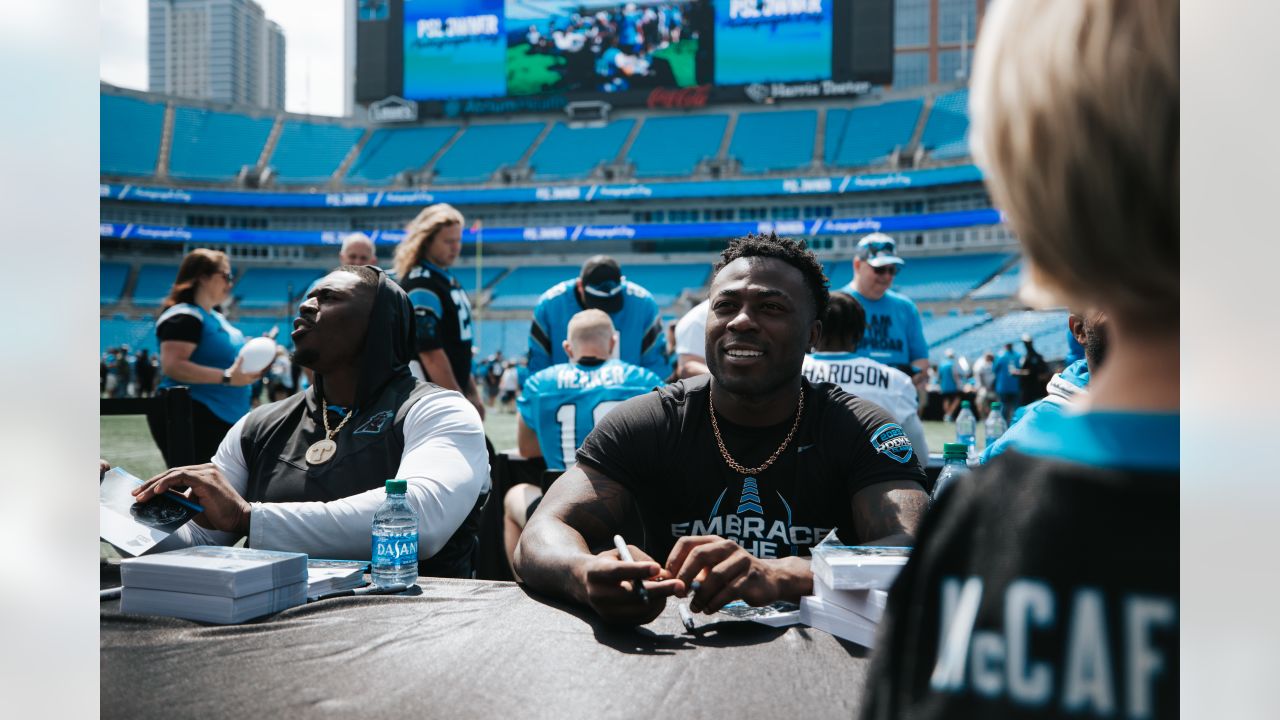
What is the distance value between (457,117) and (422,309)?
3286 centimetres

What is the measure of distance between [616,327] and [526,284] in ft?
88.8

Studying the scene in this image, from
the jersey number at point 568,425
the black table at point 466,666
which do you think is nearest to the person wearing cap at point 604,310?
the jersey number at point 568,425

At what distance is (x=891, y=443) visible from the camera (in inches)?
77.5

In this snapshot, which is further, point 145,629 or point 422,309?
point 422,309

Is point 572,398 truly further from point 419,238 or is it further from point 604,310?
point 604,310

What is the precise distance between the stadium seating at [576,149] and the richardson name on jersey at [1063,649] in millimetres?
32163

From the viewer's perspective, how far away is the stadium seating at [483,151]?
107 feet

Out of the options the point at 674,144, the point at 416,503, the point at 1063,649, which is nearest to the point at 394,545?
the point at 416,503

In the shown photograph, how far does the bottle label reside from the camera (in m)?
1.78

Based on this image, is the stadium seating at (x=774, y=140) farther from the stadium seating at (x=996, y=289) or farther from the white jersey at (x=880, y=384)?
the white jersey at (x=880, y=384)

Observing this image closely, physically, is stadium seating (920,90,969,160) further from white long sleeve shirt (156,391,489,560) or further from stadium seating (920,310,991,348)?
white long sleeve shirt (156,391,489,560)

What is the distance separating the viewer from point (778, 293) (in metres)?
2.02

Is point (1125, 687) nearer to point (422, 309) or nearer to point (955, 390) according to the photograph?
point (422, 309)
